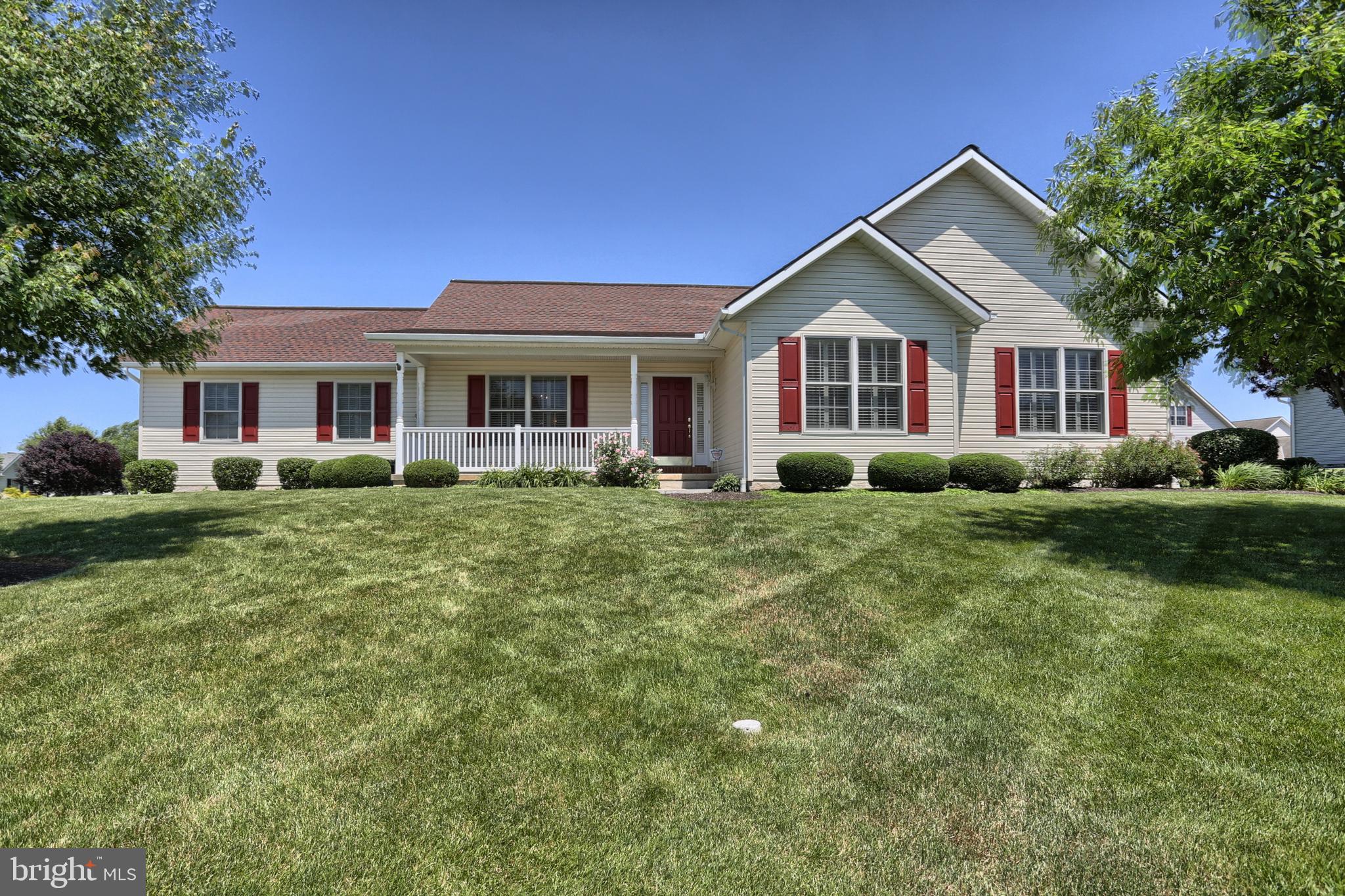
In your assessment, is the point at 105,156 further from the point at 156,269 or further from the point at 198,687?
the point at 198,687

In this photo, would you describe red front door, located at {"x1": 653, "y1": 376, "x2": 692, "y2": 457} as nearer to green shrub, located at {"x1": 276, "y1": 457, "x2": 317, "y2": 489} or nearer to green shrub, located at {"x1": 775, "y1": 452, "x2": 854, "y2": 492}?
green shrub, located at {"x1": 775, "y1": 452, "x2": 854, "y2": 492}

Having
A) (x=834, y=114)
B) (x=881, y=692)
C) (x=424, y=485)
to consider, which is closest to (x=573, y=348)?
(x=424, y=485)

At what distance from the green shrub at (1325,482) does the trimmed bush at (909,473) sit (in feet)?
23.0

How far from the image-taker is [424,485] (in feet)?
43.9

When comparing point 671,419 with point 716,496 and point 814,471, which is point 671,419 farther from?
point 716,496

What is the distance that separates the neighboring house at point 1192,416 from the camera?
17781 mm

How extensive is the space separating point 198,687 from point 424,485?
31.1 feet

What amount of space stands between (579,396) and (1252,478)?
1453cm

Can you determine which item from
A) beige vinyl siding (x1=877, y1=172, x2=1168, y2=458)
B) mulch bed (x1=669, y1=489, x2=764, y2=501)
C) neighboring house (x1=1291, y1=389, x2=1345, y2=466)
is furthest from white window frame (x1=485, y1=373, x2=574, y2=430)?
neighboring house (x1=1291, y1=389, x2=1345, y2=466)

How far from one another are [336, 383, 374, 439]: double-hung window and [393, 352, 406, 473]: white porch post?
2.92 m

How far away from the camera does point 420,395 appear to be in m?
14.6

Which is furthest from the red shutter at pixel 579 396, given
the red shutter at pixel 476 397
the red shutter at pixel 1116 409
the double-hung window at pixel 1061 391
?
the red shutter at pixel 1116 409

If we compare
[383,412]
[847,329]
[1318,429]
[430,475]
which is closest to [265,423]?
[383,412]

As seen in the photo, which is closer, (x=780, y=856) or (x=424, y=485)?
(x=780, y=856)
